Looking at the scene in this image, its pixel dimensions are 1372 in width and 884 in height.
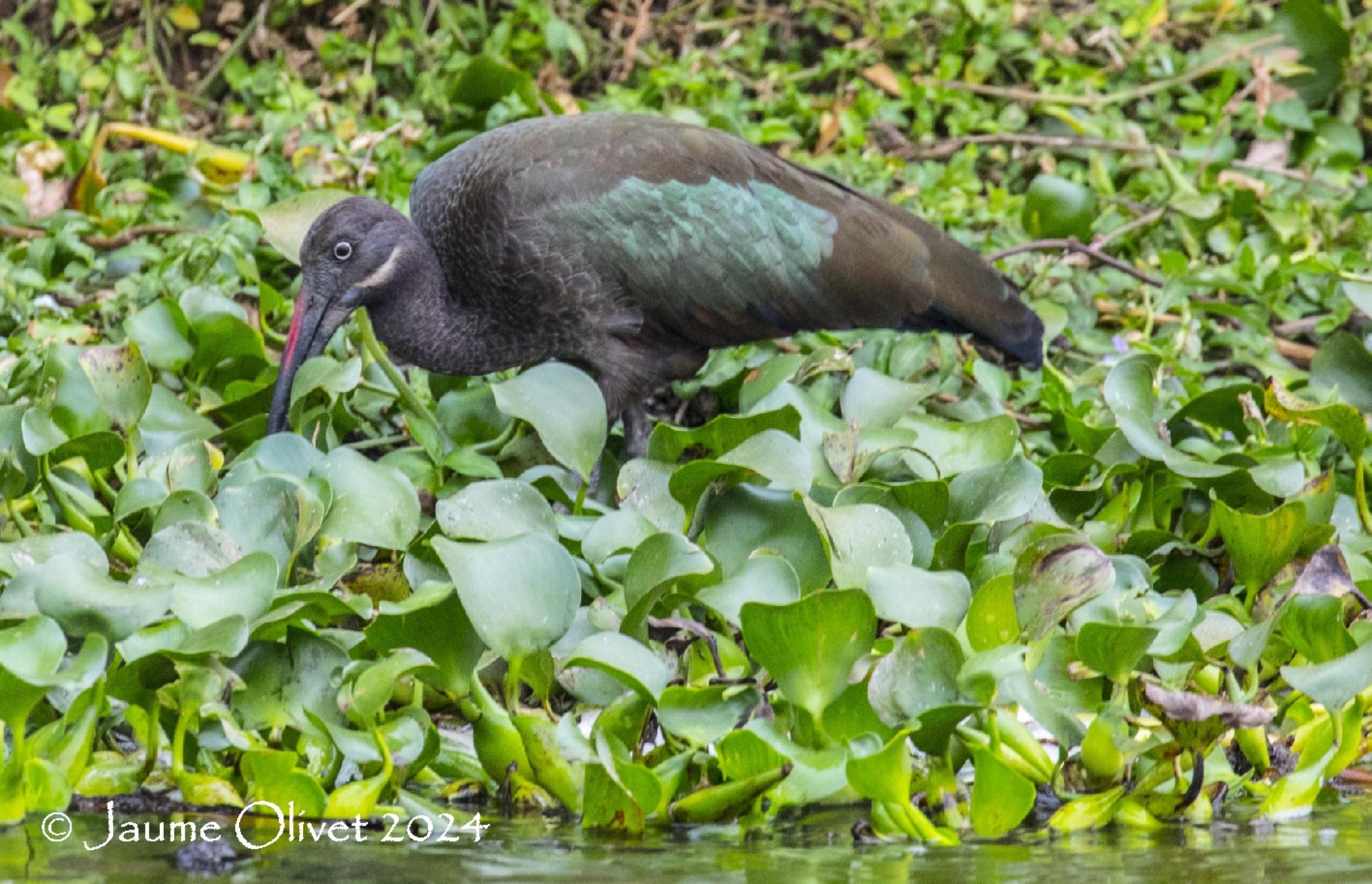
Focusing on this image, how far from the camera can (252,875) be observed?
2.25m

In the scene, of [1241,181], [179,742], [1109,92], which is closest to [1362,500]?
[1241,181]

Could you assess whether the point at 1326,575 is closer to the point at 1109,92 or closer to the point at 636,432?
the point at 636,432

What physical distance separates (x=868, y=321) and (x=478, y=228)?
96cm

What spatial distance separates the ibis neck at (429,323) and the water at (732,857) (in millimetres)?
1567

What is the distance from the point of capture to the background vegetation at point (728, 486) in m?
2.46

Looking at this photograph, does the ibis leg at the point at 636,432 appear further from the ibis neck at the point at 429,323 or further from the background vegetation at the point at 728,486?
the ibis neck at the point at 429,323

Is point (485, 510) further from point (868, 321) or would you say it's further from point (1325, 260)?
point (1325, 260)

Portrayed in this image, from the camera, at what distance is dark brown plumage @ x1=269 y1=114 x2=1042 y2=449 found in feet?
12.3

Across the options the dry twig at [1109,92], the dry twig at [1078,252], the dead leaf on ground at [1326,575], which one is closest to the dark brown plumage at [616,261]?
the dry twig at [1078,252]

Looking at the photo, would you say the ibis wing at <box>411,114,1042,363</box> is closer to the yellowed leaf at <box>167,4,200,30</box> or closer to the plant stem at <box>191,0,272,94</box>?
the plant stem at <box>191,0,272,94</box>

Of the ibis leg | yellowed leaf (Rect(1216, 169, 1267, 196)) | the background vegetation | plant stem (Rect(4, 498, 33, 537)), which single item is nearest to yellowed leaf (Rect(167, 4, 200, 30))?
the background vegetation

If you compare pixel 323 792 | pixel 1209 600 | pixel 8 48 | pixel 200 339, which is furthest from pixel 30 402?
pixel 8 48

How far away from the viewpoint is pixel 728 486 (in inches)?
121

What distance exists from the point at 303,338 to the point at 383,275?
23cm
